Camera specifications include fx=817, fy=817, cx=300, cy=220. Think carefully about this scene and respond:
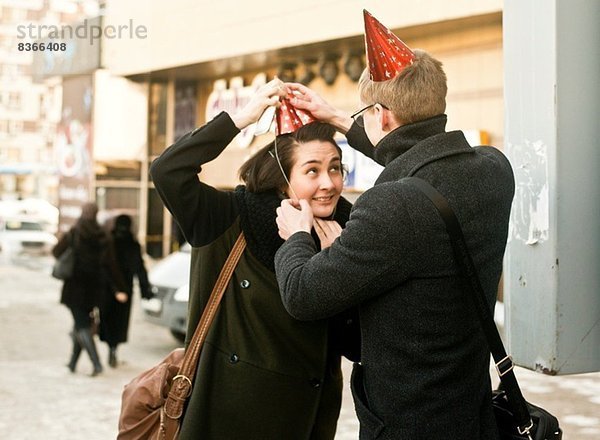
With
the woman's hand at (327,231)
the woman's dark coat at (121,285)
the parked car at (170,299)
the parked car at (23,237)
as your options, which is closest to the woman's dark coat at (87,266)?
the woman's dark coat at (121,285)

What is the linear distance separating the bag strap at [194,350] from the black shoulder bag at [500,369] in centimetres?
85

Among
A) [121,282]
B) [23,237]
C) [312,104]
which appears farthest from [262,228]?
[23,237]

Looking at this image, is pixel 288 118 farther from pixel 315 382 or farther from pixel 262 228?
pixel 315 382

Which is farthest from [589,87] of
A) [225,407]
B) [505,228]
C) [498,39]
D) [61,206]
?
[61,206]

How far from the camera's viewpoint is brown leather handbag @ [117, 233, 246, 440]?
2.67 meters

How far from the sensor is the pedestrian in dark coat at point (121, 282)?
8703 mm

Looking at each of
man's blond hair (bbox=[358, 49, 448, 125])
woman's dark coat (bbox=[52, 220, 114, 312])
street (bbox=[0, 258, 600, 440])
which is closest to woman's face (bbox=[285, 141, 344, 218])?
man's blond hair (bbox=[358, 49, 448, 125])

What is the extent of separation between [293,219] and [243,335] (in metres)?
0.49

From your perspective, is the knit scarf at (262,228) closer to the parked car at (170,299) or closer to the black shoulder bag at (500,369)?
the black shoulder bag at (500,369)

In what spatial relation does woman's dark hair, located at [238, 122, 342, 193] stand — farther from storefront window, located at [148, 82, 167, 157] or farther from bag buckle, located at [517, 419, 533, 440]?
storefront window, located at [148, 82, 167, 157]

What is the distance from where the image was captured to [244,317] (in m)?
2.69

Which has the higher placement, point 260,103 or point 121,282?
point 260,103

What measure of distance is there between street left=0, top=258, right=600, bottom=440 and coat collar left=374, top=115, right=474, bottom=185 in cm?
408

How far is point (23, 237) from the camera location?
927 inches
